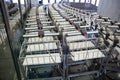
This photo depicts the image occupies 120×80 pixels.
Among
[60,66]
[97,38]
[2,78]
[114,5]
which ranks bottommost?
[2,78]

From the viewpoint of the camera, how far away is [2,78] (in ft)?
4.83

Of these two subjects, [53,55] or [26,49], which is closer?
[53,55]

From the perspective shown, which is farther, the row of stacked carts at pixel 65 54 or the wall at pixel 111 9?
the wall at pixel 111 9

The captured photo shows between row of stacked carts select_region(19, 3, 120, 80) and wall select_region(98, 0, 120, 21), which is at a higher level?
wall select_region(98, 0, 120, 21)

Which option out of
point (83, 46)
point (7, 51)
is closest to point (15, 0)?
point (7, 51)

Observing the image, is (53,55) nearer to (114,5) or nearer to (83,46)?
(83,46)

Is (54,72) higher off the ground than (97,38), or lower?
lower

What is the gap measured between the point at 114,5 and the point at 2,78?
13.7ft

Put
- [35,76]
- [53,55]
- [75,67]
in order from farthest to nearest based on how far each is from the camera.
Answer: [75,67]
[35,76]
[53,55]

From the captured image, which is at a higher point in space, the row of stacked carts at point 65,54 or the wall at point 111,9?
the wall at point 111,9

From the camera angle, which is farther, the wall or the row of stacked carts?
the wall

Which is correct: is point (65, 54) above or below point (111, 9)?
below

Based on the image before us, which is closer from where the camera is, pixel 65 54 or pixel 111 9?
pixel 65 54

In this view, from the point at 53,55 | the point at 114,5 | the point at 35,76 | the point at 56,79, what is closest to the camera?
the point at 53,55
